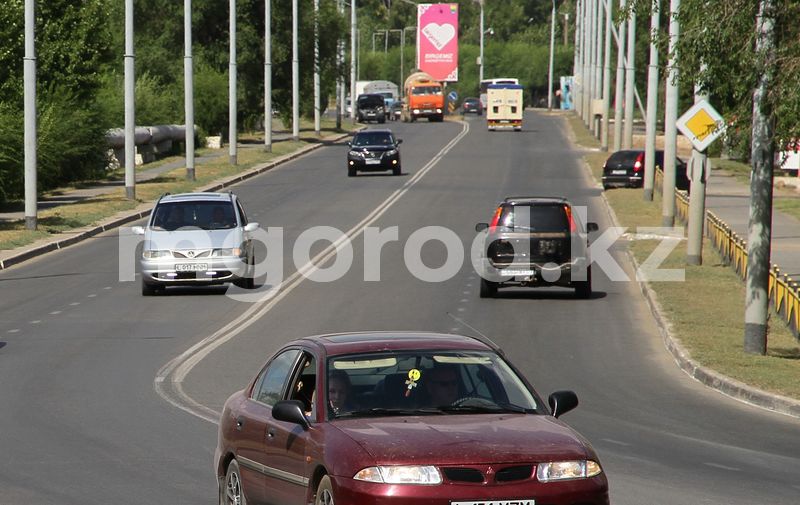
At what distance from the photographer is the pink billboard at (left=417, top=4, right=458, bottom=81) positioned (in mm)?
140500

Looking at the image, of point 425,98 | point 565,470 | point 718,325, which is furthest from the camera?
point 425,98

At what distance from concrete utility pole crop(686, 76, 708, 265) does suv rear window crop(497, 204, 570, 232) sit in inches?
195

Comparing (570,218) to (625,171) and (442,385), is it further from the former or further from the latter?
(625,171)

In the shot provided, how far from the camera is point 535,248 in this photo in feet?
87.8

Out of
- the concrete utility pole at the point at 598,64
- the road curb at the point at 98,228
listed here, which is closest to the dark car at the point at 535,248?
the road curb at the point at 98,228

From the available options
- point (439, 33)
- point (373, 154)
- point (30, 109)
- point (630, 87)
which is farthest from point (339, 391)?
point (439, 33)


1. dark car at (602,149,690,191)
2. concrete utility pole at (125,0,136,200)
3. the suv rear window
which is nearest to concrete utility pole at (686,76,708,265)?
the suv rear window

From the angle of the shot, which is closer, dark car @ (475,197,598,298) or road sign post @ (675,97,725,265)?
dark car @ (475,197,598,298)

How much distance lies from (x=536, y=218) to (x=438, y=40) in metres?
117

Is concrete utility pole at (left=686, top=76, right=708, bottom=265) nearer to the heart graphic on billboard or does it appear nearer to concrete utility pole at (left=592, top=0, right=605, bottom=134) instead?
concrete utility pole at (left=592, top=0, right=605, bottom=134)

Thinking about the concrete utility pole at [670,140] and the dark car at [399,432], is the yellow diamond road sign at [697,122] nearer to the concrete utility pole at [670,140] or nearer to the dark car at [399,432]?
the concrete utility pole at [670,140]

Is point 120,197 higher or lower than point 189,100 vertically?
lower

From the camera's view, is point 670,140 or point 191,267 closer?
point 191,267

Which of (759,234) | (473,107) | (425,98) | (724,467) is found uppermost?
(425,98)
